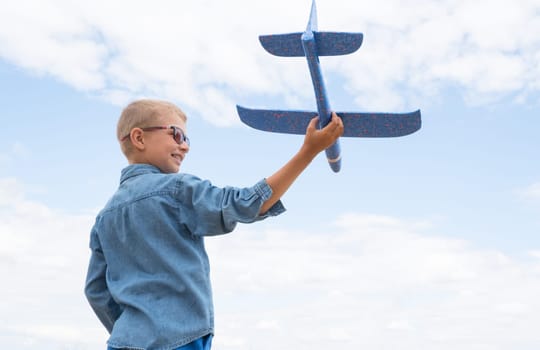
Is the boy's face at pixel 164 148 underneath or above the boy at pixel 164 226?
above

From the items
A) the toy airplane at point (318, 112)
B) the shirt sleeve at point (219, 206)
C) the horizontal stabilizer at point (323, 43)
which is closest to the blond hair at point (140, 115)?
the shirt sleeve at point (219, 206)

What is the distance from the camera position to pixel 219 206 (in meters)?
2.96

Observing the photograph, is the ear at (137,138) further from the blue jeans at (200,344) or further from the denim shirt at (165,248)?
the blue jeans at (200,344)

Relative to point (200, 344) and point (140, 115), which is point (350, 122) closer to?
point (140, 115)

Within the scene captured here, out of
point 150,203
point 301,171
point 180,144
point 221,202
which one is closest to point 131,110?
point 180,144

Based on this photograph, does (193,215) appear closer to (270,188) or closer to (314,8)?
(270,188)

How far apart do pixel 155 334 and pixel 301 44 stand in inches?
171

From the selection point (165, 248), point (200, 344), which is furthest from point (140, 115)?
point (200, 344)

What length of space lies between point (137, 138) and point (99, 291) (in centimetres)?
94

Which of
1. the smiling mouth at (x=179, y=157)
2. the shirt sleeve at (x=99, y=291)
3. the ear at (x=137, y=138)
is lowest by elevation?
the shirt sleeve at (x=99, y=291)

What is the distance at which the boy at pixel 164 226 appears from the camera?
2.96m

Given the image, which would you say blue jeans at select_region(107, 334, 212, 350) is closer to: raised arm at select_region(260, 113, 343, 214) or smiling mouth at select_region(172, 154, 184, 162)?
raised arm at select_region(260, 113, 343, 214)

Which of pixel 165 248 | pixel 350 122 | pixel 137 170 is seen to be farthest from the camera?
pixel 350 122

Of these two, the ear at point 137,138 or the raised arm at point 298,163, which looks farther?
the ear at point 137,138
